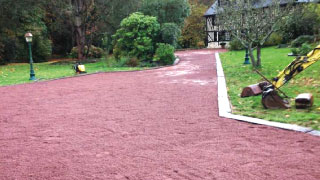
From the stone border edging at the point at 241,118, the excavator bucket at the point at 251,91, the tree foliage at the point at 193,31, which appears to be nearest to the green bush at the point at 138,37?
the stone border edging at the point at 241,118

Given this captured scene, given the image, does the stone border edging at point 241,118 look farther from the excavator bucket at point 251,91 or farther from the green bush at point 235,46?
the green bush at point 235,46

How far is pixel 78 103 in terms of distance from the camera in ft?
26.7

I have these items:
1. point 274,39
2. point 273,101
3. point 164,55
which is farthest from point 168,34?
point 273,101

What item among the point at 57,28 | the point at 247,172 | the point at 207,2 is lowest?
the point at 247,172

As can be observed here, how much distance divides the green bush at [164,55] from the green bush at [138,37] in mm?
770

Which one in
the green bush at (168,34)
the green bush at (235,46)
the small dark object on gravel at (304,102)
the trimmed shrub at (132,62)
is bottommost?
the small dark object on gravel at (304,102)

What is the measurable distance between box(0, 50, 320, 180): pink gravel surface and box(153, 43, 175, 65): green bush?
11.5 m

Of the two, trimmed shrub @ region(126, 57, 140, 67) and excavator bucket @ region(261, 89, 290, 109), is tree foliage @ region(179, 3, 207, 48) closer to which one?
trimmed shrub @ region(126, 57, 140, 67)

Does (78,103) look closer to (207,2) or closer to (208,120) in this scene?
(208,120)

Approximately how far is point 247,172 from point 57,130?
3.54 m

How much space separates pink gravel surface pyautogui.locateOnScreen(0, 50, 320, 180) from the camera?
11.5ft

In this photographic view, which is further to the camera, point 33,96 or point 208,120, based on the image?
point 33,96

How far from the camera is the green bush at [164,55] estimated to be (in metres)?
19.1

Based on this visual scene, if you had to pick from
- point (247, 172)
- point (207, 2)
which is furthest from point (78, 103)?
point (207, 2)
